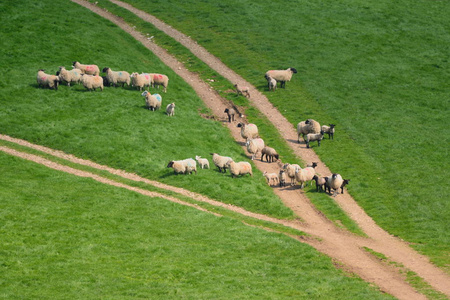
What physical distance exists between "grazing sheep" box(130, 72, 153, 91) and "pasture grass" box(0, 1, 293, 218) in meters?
0.98

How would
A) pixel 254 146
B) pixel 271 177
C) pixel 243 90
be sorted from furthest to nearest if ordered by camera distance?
pixel 243 90
pixel 254 146
pixel 271 177

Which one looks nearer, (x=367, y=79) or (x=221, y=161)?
(x=221, y=161)

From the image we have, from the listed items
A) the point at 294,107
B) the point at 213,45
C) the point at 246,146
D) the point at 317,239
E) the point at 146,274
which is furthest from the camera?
the point at 213,45

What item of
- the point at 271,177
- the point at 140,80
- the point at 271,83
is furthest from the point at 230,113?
the point at 271,177

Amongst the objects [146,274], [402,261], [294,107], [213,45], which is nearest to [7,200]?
[146,274]

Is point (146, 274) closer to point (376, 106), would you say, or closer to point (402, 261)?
point (402, 261)

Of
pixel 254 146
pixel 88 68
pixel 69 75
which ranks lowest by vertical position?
pixel 254 146

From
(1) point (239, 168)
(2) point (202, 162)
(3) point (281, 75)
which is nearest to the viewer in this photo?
(1) point (239, 168)

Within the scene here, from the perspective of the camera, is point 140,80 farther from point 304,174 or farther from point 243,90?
point 304,174

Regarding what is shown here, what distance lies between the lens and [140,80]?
53.8 m

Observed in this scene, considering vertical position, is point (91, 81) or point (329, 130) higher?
point (91, 81)

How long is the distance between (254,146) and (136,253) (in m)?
17.1

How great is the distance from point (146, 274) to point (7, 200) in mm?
10918

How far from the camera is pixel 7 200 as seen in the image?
34.2m
